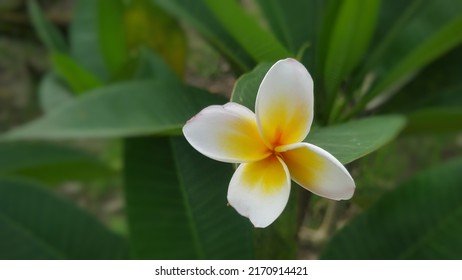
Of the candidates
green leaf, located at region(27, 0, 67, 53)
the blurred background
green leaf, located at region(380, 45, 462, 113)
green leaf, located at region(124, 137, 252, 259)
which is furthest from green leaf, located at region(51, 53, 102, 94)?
green leaf, located at region(380, 45, 462, 113)

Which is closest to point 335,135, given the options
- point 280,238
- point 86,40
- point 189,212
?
point 280,238

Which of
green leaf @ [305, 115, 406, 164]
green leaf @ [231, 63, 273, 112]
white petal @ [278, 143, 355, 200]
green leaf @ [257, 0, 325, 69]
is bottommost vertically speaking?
green leaf @ [257, 0, 325, 69]

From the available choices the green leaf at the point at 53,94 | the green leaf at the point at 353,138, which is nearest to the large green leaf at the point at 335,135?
the green leaf at the point at 353,138

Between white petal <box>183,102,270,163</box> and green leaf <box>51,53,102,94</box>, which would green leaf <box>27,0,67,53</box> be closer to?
green leaf <box>51,53,102,94</box>

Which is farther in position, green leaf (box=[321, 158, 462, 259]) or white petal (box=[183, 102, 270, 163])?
green leaf (box=[321, 158, 462, 259])

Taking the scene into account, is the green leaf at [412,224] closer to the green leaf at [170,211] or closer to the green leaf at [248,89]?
the green leaf at [170,211]

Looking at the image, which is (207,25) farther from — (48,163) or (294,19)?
(48,163)

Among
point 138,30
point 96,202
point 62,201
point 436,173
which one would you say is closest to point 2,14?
point 96,202

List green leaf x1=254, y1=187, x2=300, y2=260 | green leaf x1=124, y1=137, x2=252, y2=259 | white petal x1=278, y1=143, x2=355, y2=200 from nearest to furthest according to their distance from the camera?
white petal x1=278, y1=143, x2=355, y2=200 → green leaf x1=254, y1=187, x2=300, y2=260 → green leaf x1=124, y1=137, x2=252, y2=259
